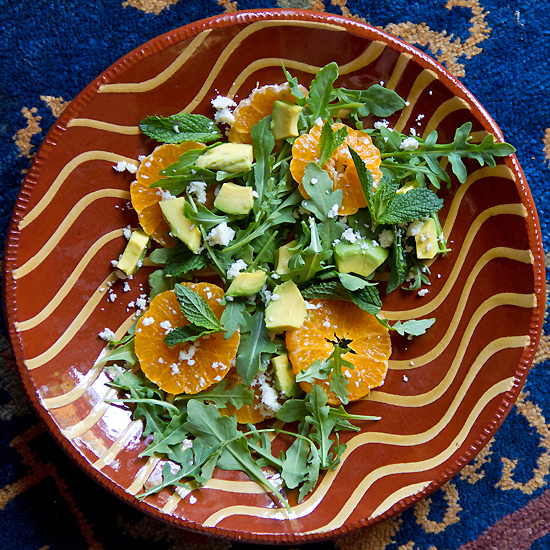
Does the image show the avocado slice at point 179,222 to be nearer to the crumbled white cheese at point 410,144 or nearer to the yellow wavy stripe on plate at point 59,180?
the yellow wavy stripe on plate at point 59,180

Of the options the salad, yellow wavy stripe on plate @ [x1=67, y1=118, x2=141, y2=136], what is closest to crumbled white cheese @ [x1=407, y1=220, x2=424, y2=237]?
the salad

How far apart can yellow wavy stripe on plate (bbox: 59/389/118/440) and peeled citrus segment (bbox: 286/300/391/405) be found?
23.9 inches

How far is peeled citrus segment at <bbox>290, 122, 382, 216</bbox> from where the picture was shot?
1.36 metres

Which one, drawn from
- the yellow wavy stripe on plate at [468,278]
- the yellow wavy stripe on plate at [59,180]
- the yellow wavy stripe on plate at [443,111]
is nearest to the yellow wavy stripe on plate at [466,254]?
the yellow wavy stripe on plate at [468,278]

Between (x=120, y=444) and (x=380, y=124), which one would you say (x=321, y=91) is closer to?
(x=380, y=124)

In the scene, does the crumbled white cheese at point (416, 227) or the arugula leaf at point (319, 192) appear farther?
the crumbled white cheese at point (416, 227)

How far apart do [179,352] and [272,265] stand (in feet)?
1.34

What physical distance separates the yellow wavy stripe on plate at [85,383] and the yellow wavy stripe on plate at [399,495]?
3.24ft

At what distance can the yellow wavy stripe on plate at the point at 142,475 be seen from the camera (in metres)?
1.36

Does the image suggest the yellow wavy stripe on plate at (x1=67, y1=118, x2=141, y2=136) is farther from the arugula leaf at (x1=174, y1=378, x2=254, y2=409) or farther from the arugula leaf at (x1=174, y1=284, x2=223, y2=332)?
the arugula leaf at (x1=174, y1=378, x2=254, y2=409)

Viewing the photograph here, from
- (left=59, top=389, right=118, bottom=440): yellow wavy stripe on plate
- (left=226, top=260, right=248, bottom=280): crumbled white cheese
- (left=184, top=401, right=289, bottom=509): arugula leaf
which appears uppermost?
(left=226, top=260, right=248, bottom=280): crumbled white cheese

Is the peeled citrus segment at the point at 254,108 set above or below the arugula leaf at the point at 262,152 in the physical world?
above

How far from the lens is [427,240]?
143 centimetres

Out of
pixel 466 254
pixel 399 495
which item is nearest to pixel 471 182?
pixel 466 254
